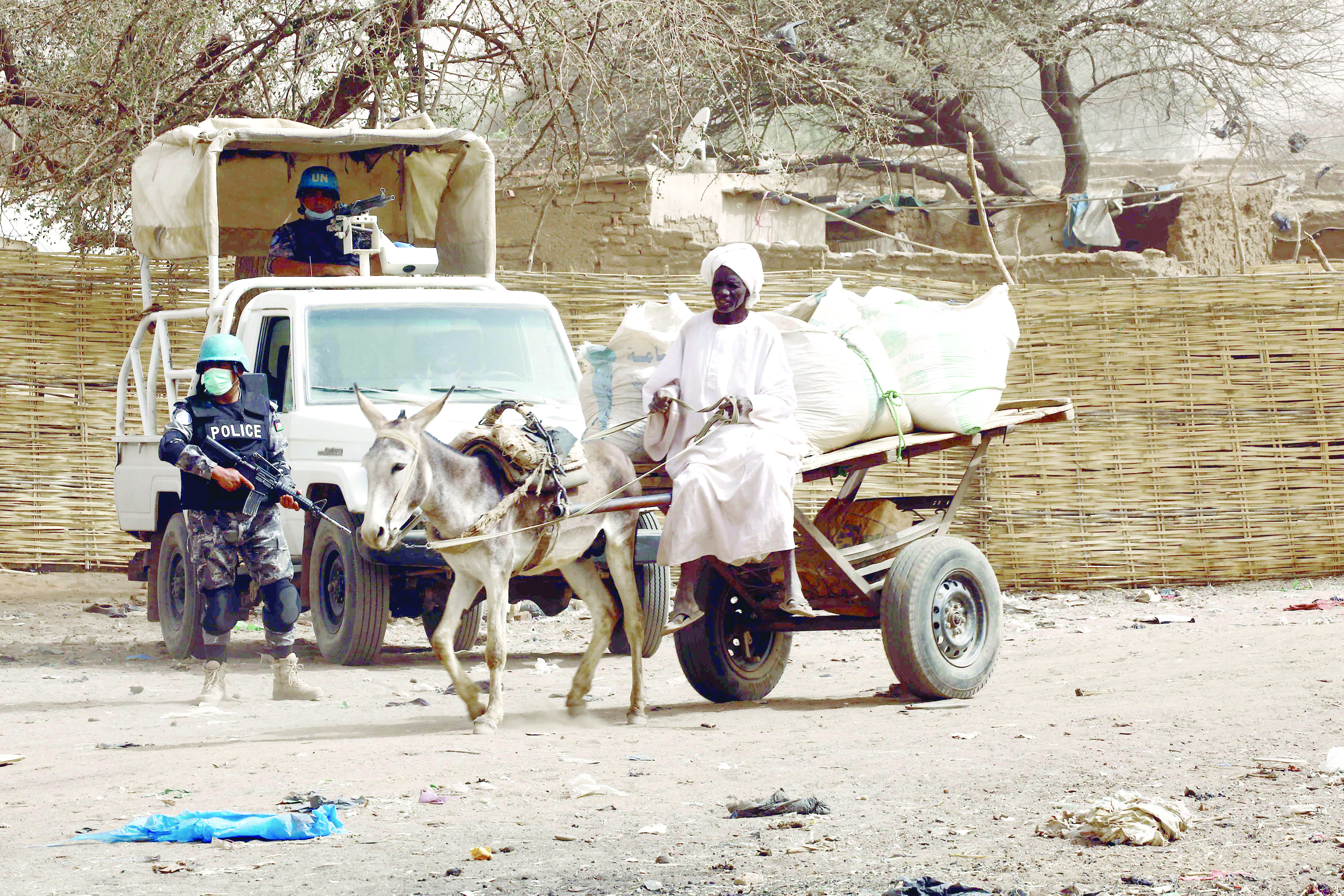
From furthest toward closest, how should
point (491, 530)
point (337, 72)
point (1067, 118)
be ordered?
point (1067, 118) < point (337, 72) < point (491, 530)

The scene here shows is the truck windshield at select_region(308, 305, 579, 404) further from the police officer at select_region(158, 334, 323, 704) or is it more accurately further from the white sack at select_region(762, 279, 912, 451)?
the white sack at select_region(762, 279, 912, 451)

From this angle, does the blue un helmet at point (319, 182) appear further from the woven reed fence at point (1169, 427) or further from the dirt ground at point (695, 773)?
the dirt ground at point (695, 773)

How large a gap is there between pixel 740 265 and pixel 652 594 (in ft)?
8.99

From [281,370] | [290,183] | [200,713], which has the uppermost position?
[290,183]

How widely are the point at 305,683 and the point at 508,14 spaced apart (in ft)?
24.9

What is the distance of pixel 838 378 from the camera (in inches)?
274

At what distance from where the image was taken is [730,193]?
17.8 m

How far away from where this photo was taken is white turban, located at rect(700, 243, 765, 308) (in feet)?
21.9

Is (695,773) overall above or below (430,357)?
below

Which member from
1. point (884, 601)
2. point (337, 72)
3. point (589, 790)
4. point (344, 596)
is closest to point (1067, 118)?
point (337, 72)

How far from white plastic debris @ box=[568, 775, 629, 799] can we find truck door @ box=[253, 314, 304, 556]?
4.00 meters

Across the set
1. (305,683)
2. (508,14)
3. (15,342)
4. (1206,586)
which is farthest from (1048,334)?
(15,342)

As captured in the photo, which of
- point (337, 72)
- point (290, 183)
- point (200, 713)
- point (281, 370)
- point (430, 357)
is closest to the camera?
point (200, 713)

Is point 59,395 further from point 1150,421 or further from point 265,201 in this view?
point 1150,421
